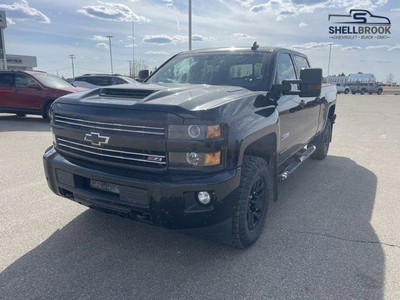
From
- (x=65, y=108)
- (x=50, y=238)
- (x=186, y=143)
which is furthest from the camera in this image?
(x=50, y=238)

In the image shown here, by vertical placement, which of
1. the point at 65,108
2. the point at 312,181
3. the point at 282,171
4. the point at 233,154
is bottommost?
the point at 312,181

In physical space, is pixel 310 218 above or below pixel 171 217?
below

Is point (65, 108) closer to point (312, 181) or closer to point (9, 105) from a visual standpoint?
point (312, 181)

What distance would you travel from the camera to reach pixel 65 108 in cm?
293

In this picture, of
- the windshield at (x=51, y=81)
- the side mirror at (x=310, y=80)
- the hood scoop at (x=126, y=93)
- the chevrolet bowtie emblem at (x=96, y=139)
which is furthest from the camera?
the windshield at (x=51, y=81)

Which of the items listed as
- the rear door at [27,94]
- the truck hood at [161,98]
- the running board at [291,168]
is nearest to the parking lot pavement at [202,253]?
the running board at [291,168]

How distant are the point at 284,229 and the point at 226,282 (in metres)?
1.16

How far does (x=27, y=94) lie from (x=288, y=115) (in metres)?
9.52

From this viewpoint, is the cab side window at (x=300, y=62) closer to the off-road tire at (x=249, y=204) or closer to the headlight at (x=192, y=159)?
the off-road tire at (x=249, y=204)

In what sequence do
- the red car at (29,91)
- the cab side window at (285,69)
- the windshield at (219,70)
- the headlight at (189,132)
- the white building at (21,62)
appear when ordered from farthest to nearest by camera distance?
the white building at (21,62)
the red car at (29,91)
the cab side window at (285,69)
the windshield at (219,70)
the headlight at (189,132)

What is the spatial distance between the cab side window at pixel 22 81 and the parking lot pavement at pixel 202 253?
710 cm

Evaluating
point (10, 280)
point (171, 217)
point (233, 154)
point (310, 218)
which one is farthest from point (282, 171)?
point (10, 280)

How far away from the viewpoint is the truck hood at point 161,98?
2.49m

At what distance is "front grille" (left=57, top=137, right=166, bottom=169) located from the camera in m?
2.49
